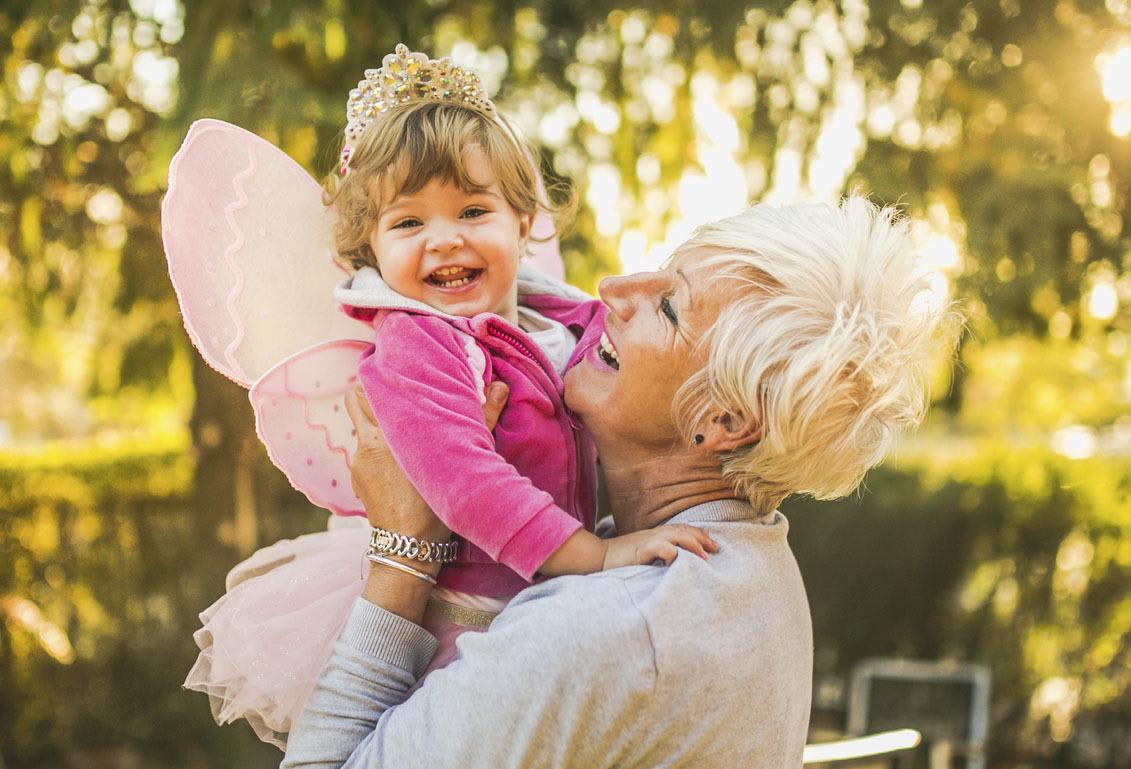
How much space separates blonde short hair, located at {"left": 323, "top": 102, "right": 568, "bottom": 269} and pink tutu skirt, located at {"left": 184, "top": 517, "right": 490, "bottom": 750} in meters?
0.56

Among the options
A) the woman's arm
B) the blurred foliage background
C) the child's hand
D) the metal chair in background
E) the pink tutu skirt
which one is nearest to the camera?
the woman's arm

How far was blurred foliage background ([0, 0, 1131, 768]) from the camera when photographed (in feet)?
13.8

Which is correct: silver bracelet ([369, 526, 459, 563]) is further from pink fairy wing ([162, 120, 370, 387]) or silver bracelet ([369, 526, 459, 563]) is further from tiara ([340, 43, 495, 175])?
tiara ([340, 43, 495, 175])

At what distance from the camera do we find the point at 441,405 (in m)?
1.66

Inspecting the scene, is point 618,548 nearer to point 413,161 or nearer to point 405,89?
point 413,161

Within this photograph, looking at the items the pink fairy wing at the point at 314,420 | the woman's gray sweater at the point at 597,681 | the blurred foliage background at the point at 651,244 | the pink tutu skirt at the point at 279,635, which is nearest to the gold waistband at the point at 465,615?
the pink tutu skirt at the point at 279,635

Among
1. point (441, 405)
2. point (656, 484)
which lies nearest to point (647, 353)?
point (656, 484)

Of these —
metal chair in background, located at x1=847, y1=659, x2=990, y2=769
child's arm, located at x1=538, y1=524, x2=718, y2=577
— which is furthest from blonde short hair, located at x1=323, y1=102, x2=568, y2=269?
metal chair in background, located at x1=847, y1=659, x2=990, y2=769

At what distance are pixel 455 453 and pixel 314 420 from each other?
0.45m

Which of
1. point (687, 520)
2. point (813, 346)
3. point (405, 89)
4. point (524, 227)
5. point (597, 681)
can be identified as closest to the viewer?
point (597, 681)

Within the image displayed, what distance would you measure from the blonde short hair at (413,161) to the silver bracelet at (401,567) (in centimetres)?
54

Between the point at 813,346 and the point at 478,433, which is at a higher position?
the point at 813,346

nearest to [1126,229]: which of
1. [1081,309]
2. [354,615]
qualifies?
[1081,309]

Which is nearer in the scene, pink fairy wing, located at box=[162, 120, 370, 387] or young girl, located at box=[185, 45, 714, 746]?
young girl, located at box=[185, 45, 714, 746]
